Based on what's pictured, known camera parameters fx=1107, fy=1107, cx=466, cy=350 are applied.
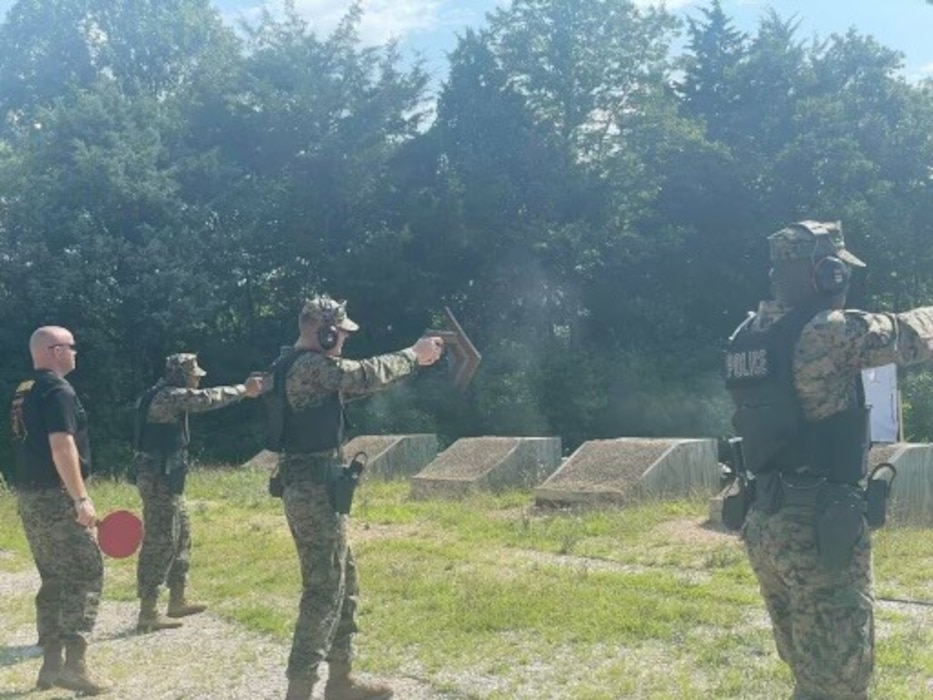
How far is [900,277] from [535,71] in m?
12.6

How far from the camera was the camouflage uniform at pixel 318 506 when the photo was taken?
5.68 metres

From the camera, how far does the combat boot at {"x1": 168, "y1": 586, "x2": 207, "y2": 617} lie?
342 inches

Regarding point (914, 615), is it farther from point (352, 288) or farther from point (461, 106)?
point (461, 106)

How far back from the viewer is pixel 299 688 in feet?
18.7

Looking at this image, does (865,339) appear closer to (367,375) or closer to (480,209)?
(367,375)

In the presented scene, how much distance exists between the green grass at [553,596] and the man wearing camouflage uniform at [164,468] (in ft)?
2.26

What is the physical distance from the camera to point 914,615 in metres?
7.42

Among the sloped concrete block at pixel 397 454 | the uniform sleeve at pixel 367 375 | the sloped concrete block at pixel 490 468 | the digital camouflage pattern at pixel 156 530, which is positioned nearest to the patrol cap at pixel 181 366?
the digital camouflage pattern at pixel 156 530

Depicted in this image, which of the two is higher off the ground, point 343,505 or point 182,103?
point 182,103

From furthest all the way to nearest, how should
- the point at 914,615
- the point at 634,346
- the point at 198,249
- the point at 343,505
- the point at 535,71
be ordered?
the point at 535,71, the point at 634,346, the point at 198,249, the point at 914,615, the point at 343,505

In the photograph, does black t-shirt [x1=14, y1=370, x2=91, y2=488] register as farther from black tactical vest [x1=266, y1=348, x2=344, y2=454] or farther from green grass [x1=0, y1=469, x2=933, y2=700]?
green grass [x1=0, y1=469, x2=933, y2=700]

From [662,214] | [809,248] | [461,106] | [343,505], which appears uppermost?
[461,106]

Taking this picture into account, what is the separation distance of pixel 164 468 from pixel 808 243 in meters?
5.64

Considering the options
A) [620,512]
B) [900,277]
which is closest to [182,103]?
[900,277]
